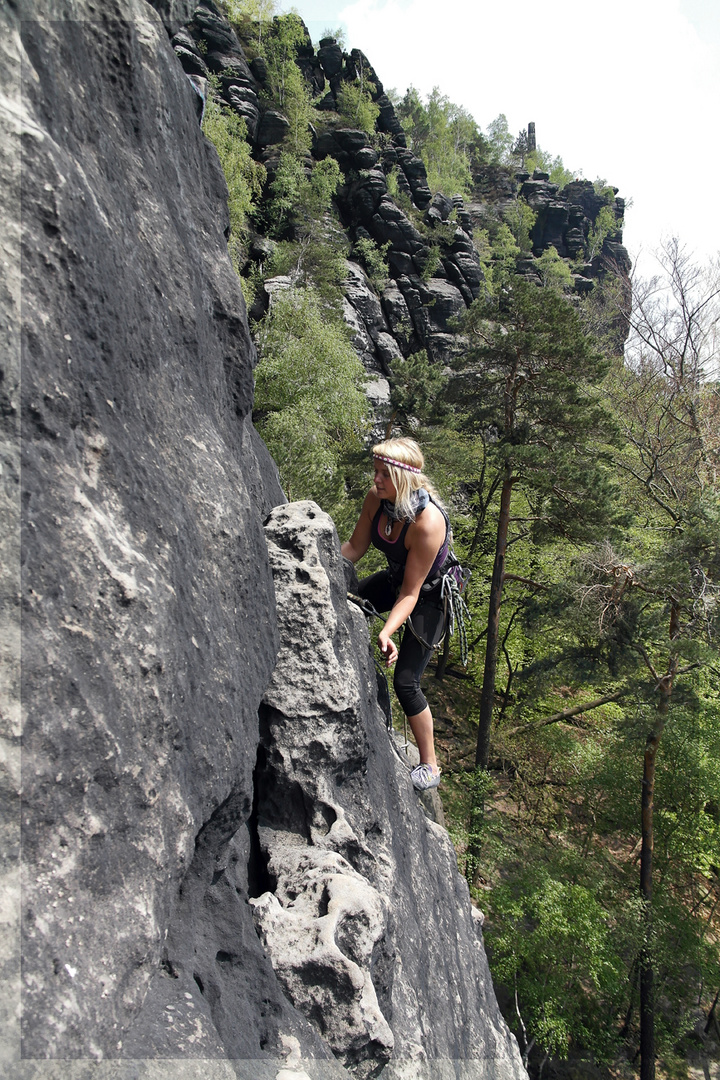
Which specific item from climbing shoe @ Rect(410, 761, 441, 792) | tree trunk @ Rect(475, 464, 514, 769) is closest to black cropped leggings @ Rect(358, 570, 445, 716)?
climbing shoe @ Rect(410, 761, 441, 792)

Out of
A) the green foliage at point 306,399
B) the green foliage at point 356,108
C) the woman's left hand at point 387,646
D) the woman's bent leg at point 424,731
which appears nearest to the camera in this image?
the woman's left hand at point 387,646

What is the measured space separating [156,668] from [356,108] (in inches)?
1965

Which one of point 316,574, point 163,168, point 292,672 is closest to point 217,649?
point 292,672

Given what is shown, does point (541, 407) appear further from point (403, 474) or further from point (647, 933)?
point (403, 474)

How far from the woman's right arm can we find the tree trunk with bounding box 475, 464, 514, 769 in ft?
30.9

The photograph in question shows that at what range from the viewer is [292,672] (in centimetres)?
344

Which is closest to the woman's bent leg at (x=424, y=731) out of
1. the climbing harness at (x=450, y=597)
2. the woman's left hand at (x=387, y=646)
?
the climbing harness at (x=450, y=597)

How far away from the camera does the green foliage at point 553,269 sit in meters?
51.8

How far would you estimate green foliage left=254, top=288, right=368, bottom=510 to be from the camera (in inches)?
616

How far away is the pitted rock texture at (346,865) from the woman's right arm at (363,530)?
267mm

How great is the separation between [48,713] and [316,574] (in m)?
2.16

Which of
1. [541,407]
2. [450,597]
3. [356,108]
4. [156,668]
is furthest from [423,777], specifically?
[356,108]

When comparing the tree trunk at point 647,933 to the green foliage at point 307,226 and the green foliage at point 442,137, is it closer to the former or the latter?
the green foliage at point 307,226

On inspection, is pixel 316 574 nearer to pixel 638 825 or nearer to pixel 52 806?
pixel 52 806
